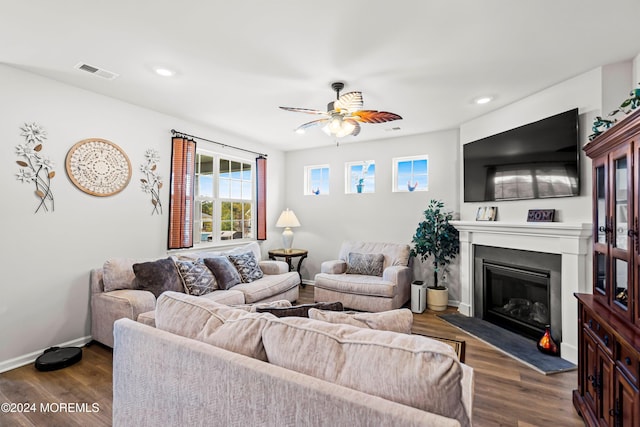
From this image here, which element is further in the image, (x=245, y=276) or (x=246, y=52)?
(x=245, y=276)

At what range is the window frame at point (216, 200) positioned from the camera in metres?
4.38

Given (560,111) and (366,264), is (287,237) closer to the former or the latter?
(366,264)

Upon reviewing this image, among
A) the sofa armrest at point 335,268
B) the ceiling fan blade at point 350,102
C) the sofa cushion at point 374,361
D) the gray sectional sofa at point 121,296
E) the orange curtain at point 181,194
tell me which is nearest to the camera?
the sofa cushion at point 374,361

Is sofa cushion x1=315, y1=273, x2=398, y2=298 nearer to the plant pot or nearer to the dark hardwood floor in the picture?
the plant pot

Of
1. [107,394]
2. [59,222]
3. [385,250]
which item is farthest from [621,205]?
[59,222]

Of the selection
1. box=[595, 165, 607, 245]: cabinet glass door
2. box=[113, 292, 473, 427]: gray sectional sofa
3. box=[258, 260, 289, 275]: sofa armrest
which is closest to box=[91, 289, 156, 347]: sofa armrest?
box=[113, 292, 473, 427]: gray sectional sofa

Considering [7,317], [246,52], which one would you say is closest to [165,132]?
[246,52]

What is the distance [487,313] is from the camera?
12.4 ft

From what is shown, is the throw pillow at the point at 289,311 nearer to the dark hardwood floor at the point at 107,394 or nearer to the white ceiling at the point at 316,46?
the dark hardwood floor at the point at 107,394

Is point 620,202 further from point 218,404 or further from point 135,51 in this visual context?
point 135,51

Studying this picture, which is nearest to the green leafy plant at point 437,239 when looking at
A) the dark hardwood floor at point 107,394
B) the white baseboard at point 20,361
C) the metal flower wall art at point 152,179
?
the dark hardwood floor at point 107,394

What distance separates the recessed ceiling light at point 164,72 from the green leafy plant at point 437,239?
3.45 metres

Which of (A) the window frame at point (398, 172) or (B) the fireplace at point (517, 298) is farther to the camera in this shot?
(A) the window frame at point (398, 172)

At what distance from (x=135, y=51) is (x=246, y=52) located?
839 millimetres
